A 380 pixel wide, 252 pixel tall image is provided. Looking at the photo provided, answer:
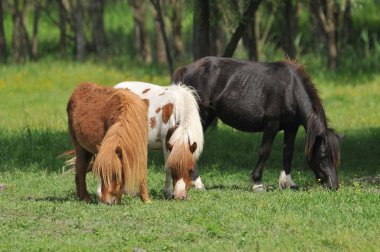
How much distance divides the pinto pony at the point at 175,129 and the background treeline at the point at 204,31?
18.2 feet

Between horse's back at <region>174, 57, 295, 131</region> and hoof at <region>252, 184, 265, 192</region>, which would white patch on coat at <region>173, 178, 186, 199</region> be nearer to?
hoof at <region>252, 184, 265, 192</region>

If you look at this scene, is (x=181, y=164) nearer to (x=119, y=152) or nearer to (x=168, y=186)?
(x=168, y=186)

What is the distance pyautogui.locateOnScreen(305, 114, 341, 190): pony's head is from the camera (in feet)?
47.4

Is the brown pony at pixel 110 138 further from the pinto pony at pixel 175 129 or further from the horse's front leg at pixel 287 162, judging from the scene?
the horse's front leg at pixel 287 162

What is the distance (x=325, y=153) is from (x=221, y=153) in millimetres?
4193

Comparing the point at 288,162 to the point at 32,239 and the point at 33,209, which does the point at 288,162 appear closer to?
the point at 33,209

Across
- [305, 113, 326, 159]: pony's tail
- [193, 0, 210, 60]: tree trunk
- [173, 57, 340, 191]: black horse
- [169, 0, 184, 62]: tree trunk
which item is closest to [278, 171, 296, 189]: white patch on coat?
[173, 57, 340, 191]: black horse

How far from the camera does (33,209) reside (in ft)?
39.0

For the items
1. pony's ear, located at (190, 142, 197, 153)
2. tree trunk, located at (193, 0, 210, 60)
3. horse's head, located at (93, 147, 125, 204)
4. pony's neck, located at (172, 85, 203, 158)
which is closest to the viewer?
horse's head, located at (93, 147, 125, 204)

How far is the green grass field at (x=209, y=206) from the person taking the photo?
10008 mm

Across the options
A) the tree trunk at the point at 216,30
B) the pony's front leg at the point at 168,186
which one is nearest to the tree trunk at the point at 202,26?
the tree trunk at the point at 216,30

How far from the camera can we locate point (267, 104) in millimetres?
14914

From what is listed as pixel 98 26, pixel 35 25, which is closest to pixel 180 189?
pixel 98 26

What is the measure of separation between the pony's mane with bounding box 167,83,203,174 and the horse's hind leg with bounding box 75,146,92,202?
1.13 meters
